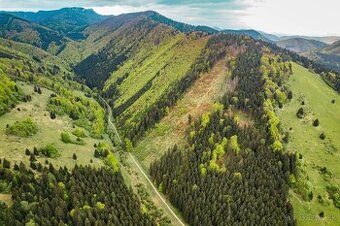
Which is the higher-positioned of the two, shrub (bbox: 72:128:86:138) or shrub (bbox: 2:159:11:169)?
shrub (bbox: 2:159:11:169)

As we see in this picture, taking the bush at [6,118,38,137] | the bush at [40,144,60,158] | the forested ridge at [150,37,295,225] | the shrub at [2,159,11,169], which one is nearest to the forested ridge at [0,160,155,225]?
the shrub at [2,159,11,169]

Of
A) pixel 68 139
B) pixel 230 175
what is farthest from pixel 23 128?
pixel 230 175

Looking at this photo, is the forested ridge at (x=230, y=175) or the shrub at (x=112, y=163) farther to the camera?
the shrub at (x=112, y=163)

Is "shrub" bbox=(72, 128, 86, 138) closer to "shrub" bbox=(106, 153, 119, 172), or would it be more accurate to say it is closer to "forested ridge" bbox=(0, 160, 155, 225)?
"shrub" bbox=(106, 153, 119, 172)

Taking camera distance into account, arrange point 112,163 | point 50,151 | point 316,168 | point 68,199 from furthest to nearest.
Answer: point 112,163 → point 316,168 → point 50,151 → point 68,199

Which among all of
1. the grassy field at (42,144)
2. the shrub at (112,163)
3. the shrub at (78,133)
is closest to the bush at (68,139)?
the grassy field at (42,144)

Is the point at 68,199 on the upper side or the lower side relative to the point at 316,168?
lower

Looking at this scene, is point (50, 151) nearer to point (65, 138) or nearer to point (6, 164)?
point (65, 138)

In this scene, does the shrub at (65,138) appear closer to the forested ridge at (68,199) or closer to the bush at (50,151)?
the bush at (50,151)

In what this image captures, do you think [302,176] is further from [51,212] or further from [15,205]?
[15,205]
